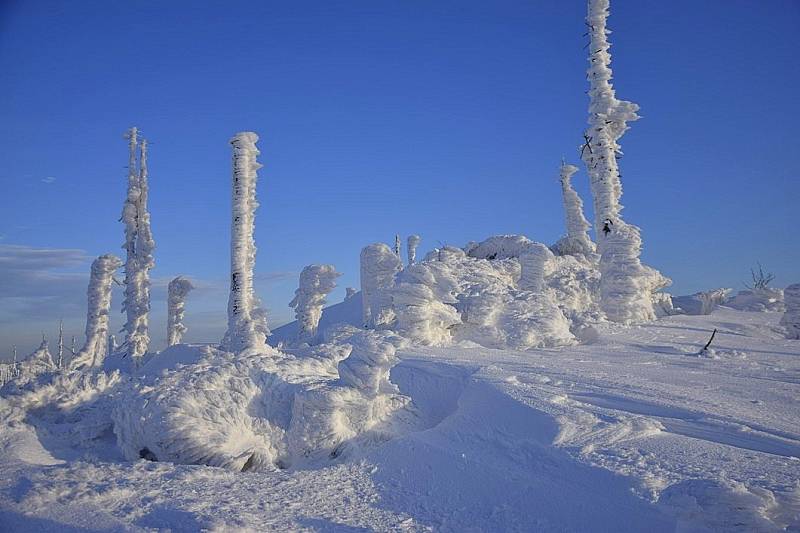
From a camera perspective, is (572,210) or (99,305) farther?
(572,210)

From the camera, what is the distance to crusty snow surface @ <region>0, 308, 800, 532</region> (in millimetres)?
3588

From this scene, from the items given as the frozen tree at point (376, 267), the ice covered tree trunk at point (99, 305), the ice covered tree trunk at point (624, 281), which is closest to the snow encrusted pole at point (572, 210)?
the ice covered tree trunk at point (624, 281)

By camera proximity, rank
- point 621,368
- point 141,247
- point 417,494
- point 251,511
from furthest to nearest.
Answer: point 141,247
point 621,368
point 417,494
point 251,511

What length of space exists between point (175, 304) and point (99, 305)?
10.4 feet

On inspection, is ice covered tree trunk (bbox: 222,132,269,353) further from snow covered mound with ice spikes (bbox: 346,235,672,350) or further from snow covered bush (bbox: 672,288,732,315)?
snow covered bush (bbox: 672,288,732,315)

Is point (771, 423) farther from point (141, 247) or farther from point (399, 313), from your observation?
point (141, 247)

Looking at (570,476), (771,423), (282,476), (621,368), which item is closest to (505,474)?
(570,476)

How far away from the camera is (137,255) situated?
70.3 feet

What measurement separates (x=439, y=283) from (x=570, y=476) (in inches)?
350

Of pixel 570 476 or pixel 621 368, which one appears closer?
pixel 570 476

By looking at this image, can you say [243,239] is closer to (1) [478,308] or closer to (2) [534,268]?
(1) [478,308]

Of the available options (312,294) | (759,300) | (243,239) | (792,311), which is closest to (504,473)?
(792,311)

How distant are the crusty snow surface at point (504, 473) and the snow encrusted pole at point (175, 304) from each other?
1709 centimetres

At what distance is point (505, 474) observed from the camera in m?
4.44
